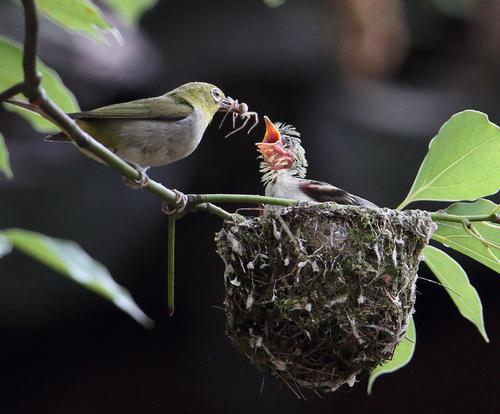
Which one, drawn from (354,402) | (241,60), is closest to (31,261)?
(241,60)

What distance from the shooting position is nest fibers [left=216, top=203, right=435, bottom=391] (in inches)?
88.8

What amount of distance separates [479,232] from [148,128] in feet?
3.55

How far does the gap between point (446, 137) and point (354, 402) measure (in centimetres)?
437

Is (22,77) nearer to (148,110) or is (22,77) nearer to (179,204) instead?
(179,204)

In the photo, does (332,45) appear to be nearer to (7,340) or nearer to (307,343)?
(7,340)

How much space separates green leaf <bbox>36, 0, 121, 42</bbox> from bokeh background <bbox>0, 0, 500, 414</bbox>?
3.87m

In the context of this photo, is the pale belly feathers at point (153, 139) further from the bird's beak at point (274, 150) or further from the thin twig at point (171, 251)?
the thin twig at point (171, 251)

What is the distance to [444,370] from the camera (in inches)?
240

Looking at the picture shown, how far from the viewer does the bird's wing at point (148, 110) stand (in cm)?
242

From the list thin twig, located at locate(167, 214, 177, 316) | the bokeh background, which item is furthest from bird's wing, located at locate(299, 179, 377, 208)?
the bokeh background

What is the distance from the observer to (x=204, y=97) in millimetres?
3029

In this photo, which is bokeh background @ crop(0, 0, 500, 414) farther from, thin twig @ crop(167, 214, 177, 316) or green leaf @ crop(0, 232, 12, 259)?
green leaf @ crop(0, 232, 12, 259)

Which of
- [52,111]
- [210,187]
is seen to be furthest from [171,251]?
[210,187]

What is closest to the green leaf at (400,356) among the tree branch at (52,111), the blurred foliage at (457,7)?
the tree branch at (52,111)
